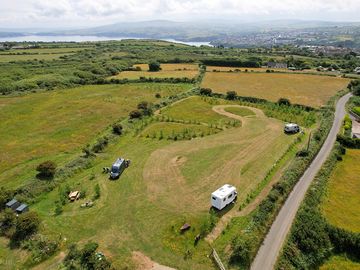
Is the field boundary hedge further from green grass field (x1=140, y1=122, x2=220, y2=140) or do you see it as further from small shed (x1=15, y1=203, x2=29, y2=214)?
small shed (x1=15, y1=203, x2=29, y2=214)

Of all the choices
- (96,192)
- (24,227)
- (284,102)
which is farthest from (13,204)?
(284,102)

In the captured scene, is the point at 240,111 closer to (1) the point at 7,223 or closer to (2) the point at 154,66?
(1) the point at 7,223

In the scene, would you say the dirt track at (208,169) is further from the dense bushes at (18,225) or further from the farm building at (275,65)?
the farm building at (275,65)

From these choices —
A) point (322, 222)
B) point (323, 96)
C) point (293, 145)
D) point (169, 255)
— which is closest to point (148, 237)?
point (169, 255)

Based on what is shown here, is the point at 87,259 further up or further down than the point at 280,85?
further up

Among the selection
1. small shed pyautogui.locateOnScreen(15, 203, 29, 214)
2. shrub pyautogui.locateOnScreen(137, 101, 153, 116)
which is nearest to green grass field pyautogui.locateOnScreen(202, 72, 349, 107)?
shrub pyautogui.locateOnScreen(137, 101, 153, 116)

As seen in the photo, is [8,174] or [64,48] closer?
[8,174]

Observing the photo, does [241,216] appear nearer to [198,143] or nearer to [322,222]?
[322,222]
